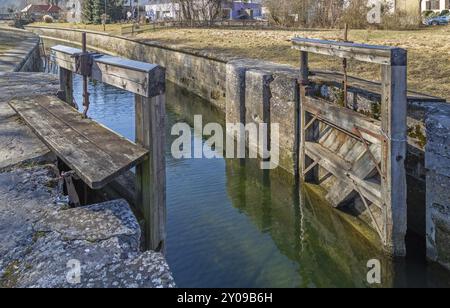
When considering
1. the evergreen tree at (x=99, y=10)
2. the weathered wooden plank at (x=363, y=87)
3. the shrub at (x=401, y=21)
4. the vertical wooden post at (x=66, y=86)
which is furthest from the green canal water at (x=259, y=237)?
the evergreen tree at (x=99, y=10)

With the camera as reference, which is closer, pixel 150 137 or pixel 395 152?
pixel 150 137

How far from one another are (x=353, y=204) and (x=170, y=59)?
15012 mm

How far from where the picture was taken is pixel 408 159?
5934 millimetres

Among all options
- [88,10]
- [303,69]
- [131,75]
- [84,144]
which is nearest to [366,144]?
[303,69]

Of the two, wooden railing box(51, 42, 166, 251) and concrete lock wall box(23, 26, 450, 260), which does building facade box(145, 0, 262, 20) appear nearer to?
concrete lock wall box(23, 26, 450, 260)

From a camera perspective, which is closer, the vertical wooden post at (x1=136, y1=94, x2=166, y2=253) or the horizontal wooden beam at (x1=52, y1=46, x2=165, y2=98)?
the horizontal wooden beam at (x1=52, y1=46, x2=165, y2=98)

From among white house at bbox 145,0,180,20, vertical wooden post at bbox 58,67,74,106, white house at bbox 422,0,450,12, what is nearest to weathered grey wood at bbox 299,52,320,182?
vertical wooden post at bbox 58,67,74,106

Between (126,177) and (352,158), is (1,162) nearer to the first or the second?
(126,177)

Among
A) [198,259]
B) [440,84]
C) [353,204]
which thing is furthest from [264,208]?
[440,84]

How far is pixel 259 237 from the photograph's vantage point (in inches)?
260

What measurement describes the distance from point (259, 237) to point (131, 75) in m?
3.24

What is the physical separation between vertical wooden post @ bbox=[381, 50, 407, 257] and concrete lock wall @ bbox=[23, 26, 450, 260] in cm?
31

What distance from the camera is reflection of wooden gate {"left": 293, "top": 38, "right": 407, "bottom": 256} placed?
5453mm

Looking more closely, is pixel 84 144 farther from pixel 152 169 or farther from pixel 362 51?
pixel 362 51
